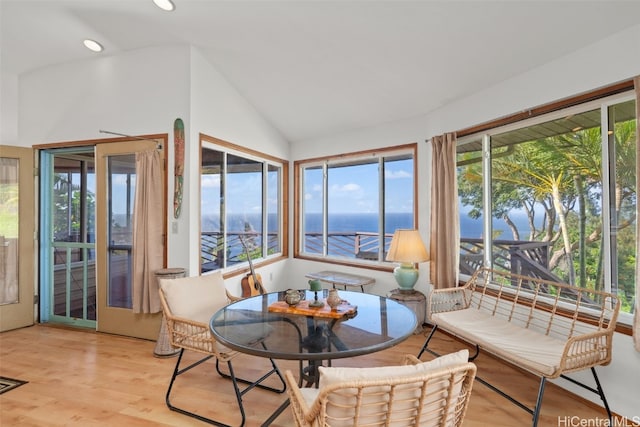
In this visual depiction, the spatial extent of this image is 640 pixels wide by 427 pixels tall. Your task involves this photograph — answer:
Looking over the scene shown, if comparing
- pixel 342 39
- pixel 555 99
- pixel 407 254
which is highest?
pixel 342 39

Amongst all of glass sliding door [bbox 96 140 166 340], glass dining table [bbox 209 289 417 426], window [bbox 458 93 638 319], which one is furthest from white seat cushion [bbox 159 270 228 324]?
window [bbox 458 93 638 319]

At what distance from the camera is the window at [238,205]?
12.0ft

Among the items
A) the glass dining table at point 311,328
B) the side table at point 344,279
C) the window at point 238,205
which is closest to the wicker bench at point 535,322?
the glass dining table at point 311,328

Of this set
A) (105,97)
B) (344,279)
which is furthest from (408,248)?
(105,97)

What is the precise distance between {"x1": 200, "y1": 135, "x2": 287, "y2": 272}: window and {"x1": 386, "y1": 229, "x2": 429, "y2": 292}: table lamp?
61.3 inches

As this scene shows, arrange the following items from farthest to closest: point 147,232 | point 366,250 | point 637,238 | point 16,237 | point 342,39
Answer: point 366,250
point 16,237
point 147,232
point 342,39
point 637,238

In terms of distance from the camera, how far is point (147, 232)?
10.9 ft

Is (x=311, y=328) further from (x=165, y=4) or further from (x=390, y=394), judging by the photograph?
(x=165, y=4)

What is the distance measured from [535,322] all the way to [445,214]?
4.10 ft

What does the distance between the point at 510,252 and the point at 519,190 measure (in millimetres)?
578

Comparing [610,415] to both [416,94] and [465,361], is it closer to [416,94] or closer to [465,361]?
[465,361]

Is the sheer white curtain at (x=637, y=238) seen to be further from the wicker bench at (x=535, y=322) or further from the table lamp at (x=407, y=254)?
the table lamp at (x=407, y=254)

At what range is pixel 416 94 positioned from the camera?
353cm

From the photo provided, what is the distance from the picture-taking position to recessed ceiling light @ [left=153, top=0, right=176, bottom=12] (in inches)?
106
